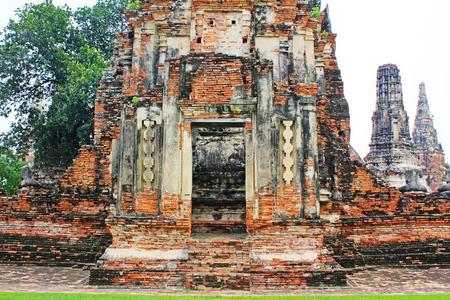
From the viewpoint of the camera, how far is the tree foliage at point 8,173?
2605 cm

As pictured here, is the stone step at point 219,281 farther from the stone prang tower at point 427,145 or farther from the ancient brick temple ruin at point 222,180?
the stone prang tower at point 427,145

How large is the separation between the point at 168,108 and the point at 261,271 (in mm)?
3614

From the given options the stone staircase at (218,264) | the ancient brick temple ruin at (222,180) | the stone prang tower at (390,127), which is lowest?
the stone staircase at (218,264)

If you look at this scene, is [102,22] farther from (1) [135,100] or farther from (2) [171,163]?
(2) [171,163]

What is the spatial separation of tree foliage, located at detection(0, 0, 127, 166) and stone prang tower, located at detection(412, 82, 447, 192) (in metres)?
26.0

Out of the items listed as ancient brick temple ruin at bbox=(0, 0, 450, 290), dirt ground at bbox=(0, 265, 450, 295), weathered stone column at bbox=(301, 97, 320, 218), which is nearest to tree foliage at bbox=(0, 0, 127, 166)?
ancient brick temple ruin at bbox=(0, 0, 450, 290)

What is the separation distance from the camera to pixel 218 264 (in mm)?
10156

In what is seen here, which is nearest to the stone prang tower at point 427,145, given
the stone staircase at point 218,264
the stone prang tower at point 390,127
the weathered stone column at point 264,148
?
the stone prang tower at point 390,127

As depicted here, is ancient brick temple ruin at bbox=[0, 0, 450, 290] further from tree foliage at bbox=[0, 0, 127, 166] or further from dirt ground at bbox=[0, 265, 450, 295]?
tree foliage at bbox=[0, 0, 127, 166]

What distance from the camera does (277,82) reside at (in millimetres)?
12211

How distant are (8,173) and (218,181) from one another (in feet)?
49.1

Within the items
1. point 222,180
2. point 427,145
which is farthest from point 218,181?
point 427,145

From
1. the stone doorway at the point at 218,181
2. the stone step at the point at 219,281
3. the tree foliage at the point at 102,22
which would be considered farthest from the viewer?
the tree foliage at the point at 102,22

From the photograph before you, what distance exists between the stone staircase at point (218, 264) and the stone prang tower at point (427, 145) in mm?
33256
